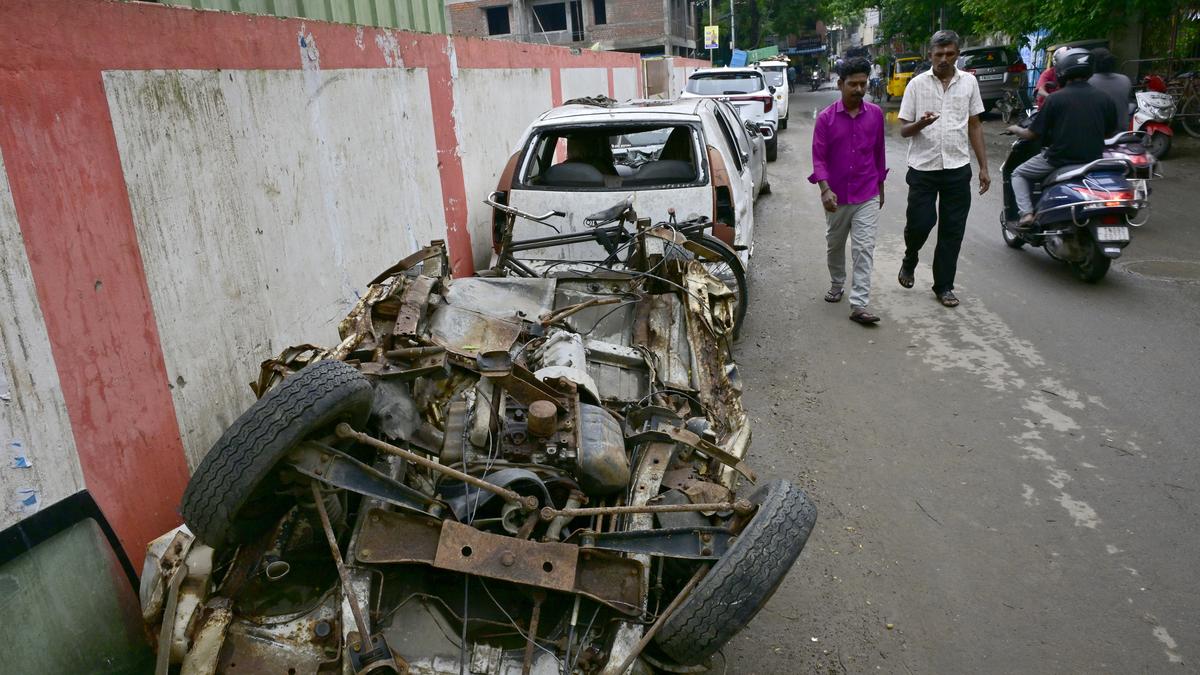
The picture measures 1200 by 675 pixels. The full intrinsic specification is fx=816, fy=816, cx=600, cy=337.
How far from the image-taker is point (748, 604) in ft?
8.35

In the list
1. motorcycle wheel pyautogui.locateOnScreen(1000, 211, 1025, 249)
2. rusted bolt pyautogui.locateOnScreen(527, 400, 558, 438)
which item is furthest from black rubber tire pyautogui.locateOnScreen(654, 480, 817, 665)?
motorcycle wheel pyautogui.locateOnScreen(1000, 211, 1025, 249)

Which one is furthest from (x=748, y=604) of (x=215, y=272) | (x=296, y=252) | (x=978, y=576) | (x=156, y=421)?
(x=296, y=252)

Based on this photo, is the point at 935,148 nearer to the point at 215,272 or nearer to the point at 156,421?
the point at 215,272

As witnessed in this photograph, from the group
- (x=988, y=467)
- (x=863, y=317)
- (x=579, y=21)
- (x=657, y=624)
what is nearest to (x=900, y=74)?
(x=579, y=21)

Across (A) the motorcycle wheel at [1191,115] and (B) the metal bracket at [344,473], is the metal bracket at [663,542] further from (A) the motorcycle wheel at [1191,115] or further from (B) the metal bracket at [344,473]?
(A) the motorcycle wheel at [1191,115]

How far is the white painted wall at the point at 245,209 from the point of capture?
358 cm

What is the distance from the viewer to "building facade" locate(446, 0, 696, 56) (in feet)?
146

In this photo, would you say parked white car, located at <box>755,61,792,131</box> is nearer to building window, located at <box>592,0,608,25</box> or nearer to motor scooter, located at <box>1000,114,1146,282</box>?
motor scooter, located at <box>1000,114,1146,282</box>

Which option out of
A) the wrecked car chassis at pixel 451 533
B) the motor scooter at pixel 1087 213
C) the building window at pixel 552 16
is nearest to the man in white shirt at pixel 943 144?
the motor scooter at pixel 1087 213

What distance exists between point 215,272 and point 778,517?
2882mm

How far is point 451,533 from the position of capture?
263 centimetres

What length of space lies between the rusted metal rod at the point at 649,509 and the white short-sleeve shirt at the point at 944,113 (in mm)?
4954

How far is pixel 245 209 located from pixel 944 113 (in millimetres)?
5395

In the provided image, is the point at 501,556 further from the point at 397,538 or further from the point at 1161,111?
the point at 1161,111
